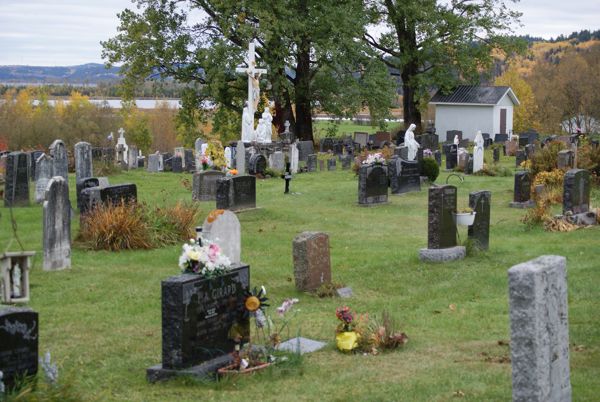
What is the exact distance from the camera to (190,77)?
46.7 metres

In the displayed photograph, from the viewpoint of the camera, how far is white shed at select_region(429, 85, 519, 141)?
2176 inches

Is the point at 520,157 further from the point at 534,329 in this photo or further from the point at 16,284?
the point at 534,329

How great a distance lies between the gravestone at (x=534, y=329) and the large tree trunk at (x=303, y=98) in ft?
135

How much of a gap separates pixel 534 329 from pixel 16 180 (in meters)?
17.7

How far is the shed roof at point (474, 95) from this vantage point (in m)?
55.5

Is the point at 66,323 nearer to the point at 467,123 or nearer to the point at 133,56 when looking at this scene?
the point at 133,56

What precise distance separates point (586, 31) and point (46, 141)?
15606 centimetres

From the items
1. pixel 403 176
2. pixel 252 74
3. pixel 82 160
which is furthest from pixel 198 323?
pixel 252 74

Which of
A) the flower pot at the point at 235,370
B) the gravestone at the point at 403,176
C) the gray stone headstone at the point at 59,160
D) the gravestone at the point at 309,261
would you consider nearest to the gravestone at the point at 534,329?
the flower pot at the point at 235,370

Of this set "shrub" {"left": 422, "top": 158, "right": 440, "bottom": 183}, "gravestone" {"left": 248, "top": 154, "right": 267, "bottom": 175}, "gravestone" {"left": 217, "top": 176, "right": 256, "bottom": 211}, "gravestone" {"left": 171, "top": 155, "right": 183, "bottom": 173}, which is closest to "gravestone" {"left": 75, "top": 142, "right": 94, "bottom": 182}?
"gravestone" {"left": 217, "top": 176, "right": 256, "bottom": 211}

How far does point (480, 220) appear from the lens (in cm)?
1602

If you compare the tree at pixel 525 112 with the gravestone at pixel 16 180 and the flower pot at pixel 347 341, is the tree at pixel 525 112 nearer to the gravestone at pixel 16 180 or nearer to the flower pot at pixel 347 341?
the gravestone at pixel 16 180

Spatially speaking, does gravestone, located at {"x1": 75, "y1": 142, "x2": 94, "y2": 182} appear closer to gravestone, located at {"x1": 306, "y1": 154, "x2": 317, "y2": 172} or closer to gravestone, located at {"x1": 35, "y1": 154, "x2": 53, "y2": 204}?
gravestone, located at {"x1": 35, "y1": 154, "x2": 53, "y2": 204}

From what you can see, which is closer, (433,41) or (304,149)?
(304,149)
